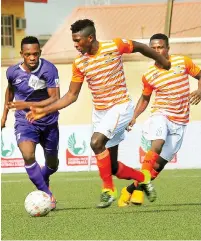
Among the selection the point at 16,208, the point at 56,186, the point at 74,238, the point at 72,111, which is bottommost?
the point at 72,111

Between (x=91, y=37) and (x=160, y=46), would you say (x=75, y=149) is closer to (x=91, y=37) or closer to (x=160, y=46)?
(x=160, y=46)

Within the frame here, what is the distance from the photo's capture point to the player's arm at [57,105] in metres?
10.0

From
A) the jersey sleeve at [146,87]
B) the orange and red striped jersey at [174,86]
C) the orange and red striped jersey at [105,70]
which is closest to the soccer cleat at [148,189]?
the orange and red striped jersey at [105,70]

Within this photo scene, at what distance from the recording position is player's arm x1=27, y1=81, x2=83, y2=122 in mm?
10031

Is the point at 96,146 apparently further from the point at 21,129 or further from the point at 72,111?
the point at 72,111

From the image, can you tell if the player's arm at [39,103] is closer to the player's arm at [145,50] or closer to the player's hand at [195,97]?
the player's arm at [145,50]

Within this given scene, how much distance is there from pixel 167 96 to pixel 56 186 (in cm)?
520

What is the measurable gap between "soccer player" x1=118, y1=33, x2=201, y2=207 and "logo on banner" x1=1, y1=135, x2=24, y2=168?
9756mm

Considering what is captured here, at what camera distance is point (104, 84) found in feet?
35.5

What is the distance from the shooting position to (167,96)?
12148 mm

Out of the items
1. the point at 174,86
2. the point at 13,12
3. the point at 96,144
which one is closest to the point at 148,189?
the point at 96,144

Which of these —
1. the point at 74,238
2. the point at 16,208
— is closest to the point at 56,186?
the point at 16,208

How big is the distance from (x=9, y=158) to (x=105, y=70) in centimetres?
1146

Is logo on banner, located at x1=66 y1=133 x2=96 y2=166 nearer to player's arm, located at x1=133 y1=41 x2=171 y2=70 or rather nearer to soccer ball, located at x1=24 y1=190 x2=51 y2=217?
player's arm, located at x1=133 y1=41 x2=171 y2=70
